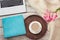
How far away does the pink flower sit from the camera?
2.58 feet

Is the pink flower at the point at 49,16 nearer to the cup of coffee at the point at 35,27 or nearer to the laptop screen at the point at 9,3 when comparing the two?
the cup of coffee at the point at 35,27

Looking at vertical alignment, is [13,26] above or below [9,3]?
below

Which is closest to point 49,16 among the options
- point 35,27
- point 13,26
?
point 35,27

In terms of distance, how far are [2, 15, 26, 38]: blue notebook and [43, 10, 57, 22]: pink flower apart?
0.42 ft

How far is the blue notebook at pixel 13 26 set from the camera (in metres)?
0.77

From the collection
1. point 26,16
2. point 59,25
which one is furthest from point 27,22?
point 59,25

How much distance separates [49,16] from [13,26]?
200mm

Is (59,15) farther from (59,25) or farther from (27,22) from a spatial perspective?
(27,22)

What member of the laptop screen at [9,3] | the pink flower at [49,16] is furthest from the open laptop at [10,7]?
the pink flower at [49,16]

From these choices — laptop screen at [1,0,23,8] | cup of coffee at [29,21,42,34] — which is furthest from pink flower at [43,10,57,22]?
laptop screen at [1,0,23,8]

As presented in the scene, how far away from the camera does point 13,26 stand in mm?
775

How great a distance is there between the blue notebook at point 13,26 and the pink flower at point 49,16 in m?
0.13

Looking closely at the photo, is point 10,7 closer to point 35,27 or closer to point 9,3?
point 9,3

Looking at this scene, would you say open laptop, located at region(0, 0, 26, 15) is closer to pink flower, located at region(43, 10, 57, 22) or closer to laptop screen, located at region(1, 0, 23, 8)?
laptop screen, located at region(1, 0, 23, 8)
